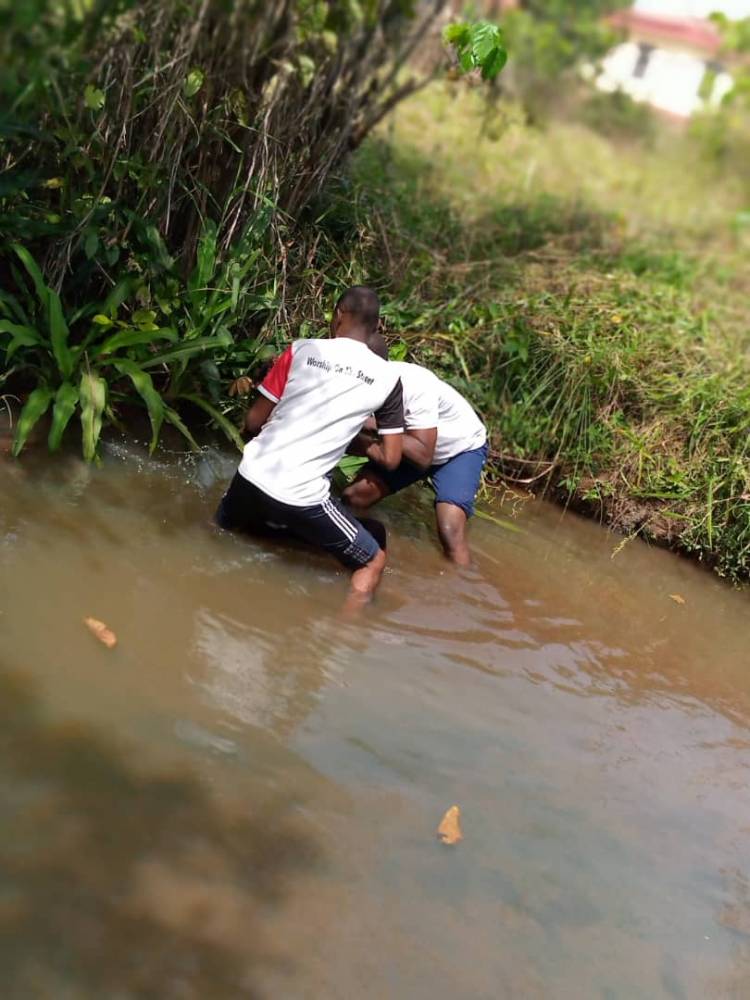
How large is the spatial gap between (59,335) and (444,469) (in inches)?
78.2

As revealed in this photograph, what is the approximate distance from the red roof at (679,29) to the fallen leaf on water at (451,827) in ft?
104

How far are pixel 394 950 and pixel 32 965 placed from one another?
920 millimetres

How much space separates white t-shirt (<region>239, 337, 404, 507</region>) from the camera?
13.7 ft

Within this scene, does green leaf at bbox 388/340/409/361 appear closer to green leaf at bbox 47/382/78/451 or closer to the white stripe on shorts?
the white stripe on shorts

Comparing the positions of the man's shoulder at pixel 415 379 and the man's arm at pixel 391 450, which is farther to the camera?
the man's shoulder at pixel 415 379

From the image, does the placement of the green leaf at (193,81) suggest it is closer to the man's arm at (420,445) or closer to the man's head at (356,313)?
the man's head at (356,313)

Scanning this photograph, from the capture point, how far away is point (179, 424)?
16.4ft

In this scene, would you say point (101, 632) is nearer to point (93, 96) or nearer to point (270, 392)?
point (270, 392)

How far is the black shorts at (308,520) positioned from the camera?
4219 mm

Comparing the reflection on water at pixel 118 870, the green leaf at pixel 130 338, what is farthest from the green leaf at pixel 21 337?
the reflection on water at pixel 118 870

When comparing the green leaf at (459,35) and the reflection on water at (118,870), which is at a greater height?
the green leaf at (459,35)

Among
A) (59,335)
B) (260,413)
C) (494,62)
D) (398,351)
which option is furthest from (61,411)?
(494,62)

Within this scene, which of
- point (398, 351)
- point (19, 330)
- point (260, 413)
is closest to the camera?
point (260, 413)

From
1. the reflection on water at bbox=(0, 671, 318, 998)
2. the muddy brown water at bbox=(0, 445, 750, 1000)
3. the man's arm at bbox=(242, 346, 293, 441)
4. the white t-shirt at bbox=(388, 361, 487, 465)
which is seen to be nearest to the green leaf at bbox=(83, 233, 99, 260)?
the muddy brown water at bbox=(0, 445, 750, 1000)
